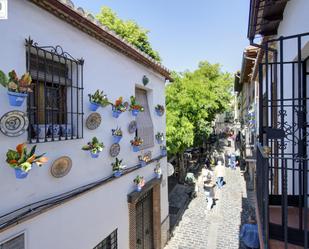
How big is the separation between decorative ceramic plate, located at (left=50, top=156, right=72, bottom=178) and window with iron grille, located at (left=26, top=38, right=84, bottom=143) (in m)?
0.33

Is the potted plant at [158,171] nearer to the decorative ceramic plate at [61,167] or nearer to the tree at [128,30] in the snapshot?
the decorative ceramic plate at [61,167]

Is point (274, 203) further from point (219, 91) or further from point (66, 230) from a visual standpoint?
point (219, 91)

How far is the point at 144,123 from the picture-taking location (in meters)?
7.91

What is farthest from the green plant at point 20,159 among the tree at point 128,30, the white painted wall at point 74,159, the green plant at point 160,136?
the tree at point 128,30

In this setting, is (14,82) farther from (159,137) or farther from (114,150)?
(159,137)

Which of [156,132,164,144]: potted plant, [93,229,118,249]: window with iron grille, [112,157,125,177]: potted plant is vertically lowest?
[93,229,118,249]: window with iron grille

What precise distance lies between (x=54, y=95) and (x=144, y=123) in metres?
3.91

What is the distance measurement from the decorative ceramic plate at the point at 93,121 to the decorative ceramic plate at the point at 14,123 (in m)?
1.51

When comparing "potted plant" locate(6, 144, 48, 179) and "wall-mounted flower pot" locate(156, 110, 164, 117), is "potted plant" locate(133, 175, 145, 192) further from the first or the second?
"potted plant" locate(6, 144, 48, 179)

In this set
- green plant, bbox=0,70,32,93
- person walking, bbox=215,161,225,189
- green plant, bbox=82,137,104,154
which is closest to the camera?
green plant, bbox=0,70,32,93

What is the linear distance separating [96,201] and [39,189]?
1.58 metres

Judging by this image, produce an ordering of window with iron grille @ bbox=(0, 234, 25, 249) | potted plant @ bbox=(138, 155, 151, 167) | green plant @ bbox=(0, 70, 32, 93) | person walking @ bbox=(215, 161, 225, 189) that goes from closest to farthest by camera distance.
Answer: green plant @ bbox=(0, 70, 32, 93) < window with iron grille @ bbox=(0, 234, 25, 249) < potted plant @ bbox=(138, 155, 151, 167) < person walking @ bbox=(215, 161, 225, 189)

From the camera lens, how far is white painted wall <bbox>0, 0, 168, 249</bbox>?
128 inches

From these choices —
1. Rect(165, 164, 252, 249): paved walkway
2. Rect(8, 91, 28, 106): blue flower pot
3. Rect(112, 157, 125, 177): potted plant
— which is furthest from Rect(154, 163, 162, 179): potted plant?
Rect(8, 91, 28, 106): blue flower pot
